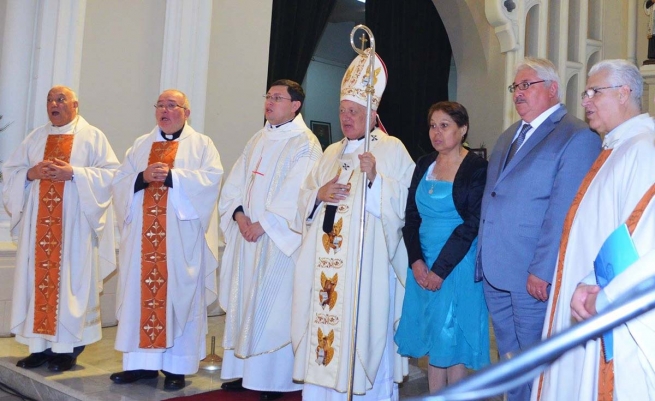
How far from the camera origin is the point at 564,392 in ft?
8.09

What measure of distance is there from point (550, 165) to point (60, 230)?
3026mm

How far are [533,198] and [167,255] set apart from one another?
219cm

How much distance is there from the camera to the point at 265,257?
4.14 m

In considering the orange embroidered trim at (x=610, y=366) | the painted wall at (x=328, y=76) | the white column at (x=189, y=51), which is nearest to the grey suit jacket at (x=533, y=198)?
the orange embroidered trim at (x=610, y=366)

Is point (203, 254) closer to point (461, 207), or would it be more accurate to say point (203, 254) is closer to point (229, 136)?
point (461, 207)

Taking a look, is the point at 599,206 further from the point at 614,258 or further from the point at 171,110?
the point at 171,110

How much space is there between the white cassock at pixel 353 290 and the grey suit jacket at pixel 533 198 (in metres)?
0.67

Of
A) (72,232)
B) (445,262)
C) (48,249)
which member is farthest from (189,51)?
(445,262)

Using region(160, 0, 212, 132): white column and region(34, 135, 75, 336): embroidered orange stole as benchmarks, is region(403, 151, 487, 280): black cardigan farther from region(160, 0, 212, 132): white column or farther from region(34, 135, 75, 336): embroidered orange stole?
region(160, 0, 212, 132): white column

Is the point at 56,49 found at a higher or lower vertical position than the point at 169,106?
higher

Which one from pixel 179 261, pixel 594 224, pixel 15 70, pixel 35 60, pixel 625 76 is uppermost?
pixel 35 60

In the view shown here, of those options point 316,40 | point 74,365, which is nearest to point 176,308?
point 74,365

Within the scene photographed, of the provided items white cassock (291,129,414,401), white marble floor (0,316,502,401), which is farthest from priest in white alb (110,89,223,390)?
white cassock (291,129,414,401)

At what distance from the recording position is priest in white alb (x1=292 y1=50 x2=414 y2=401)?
12.0 ft
